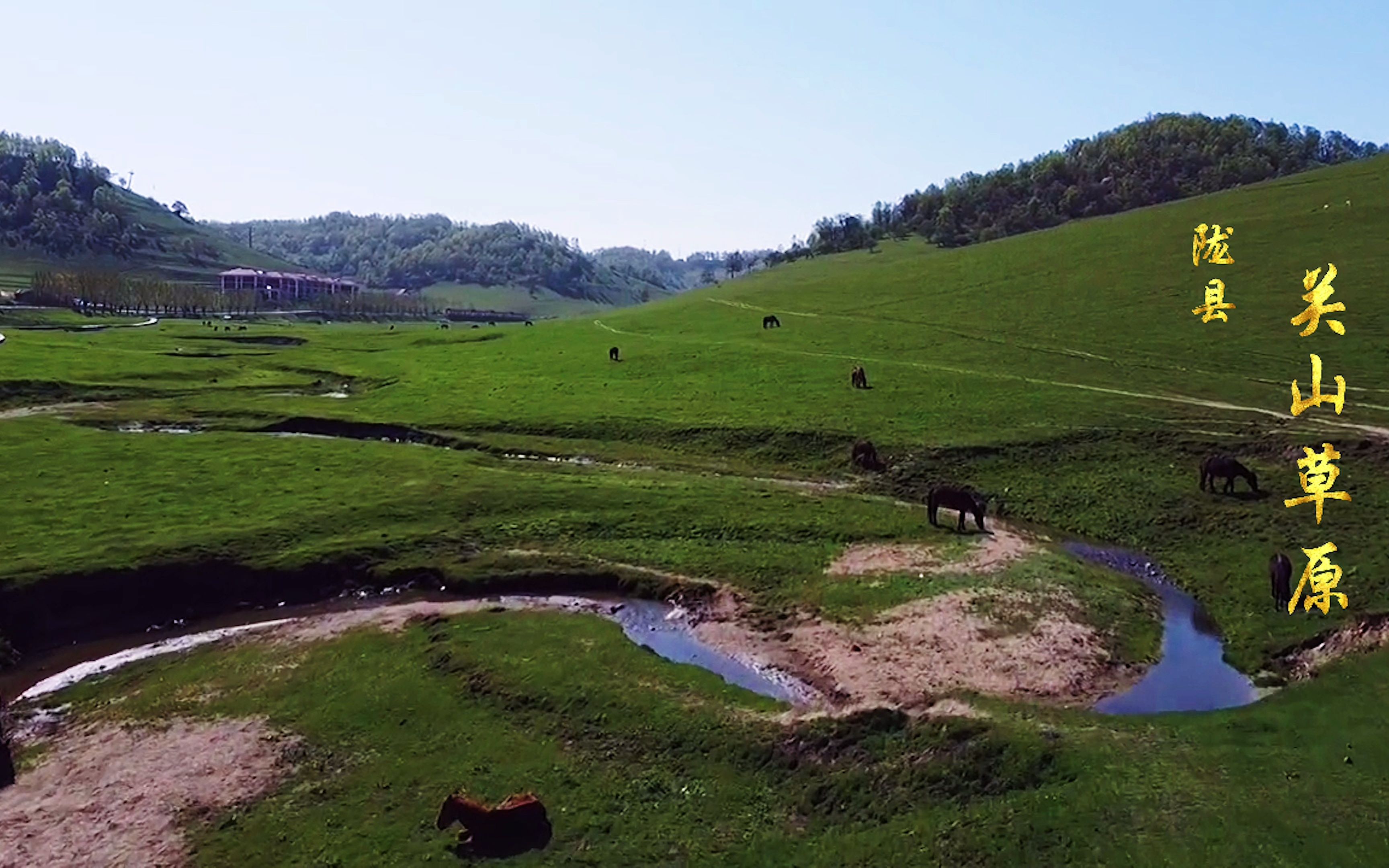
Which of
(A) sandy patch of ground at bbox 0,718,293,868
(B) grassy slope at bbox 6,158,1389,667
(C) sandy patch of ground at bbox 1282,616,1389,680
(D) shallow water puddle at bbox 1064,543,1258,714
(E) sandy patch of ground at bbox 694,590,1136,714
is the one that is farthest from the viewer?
(B) grassy slope at bbox 6,158,1389,667

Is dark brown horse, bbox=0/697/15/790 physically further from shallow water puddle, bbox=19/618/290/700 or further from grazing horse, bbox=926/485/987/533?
grazing horse, bbox=926/485/987/533

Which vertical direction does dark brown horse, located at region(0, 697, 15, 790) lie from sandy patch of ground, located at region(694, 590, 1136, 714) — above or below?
below

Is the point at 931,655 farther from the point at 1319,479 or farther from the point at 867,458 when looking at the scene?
the point at 867,458

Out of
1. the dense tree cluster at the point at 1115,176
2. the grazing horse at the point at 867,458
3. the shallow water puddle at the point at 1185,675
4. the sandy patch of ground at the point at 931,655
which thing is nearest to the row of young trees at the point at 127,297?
the dense tree cluster at the point at 1115,176

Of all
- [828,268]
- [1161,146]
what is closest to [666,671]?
[828,268]

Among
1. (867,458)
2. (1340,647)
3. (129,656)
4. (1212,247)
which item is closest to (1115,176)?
(1212,247)

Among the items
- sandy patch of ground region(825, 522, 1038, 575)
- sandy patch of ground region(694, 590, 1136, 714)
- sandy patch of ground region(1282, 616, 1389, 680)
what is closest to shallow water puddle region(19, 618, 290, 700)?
sandy patch of ground region(694, 590, 1136, 714)
